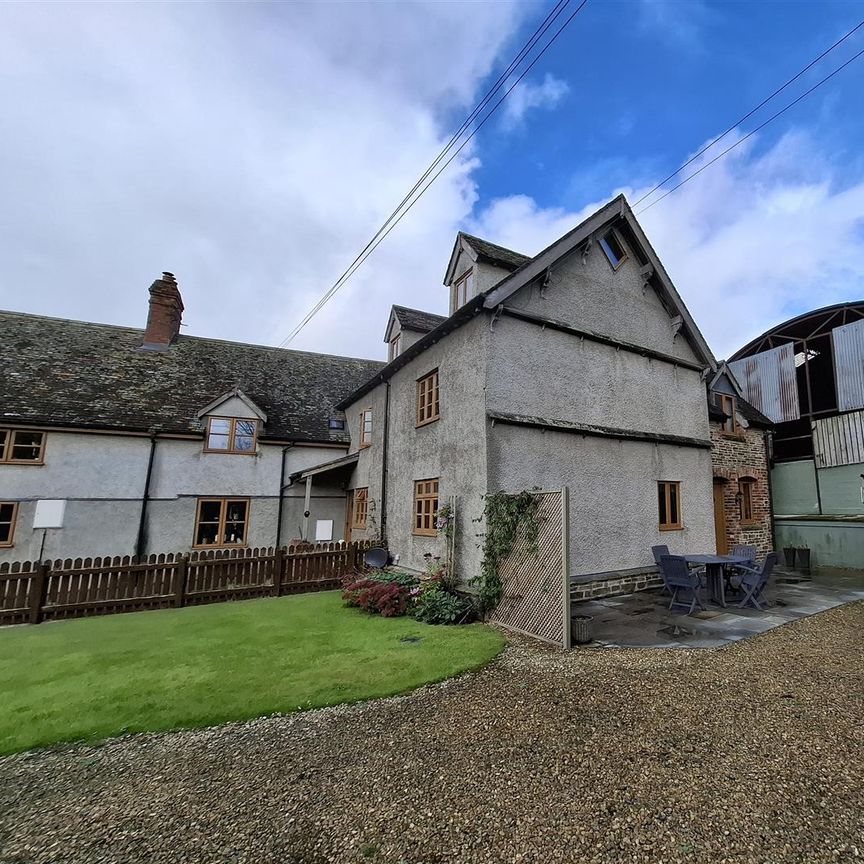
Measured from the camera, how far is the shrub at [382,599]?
929cm

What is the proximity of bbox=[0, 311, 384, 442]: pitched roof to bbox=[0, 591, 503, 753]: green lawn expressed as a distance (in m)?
8.22

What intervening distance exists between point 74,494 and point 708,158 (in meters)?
20.3

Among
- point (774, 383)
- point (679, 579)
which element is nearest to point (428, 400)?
point (679, 579)

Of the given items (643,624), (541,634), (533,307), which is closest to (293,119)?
(533,307)

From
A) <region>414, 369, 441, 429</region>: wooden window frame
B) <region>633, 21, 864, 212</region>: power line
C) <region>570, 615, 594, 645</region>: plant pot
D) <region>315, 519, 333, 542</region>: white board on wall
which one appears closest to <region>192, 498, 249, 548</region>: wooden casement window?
<region>315, 519, 333, 542</region>: white board on wall

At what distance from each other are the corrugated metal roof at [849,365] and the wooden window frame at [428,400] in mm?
17791

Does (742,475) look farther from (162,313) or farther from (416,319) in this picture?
(162,313)

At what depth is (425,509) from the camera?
449 inches

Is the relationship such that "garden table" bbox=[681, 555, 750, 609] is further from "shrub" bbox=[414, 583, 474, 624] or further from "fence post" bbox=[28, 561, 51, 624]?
"fence post" bbox=[28, 561, 51, 624]

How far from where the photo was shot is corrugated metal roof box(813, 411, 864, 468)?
1702 centimetres

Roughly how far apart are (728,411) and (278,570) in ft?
54.0

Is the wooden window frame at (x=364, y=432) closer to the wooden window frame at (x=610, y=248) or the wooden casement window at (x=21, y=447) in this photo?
the wooden window frame at (x=610, y=248)

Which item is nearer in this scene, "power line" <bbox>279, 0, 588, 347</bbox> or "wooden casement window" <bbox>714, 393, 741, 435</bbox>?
"power line" <bbox>279, 0, 588, 347</bbox>

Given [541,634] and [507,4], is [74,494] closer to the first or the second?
[541,634]
